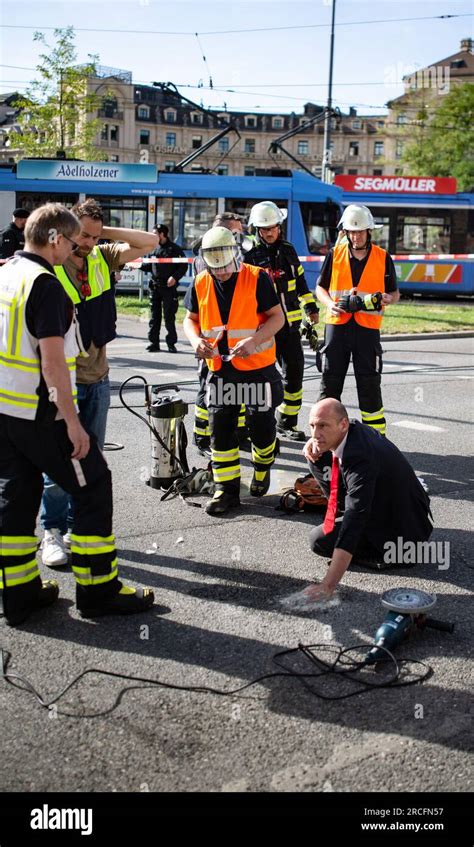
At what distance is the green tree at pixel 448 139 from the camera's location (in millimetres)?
49406

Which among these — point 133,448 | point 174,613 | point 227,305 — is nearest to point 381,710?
point 174,613

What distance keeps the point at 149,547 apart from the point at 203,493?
130cm

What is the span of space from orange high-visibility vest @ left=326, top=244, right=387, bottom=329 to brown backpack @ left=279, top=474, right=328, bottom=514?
1.66 metres

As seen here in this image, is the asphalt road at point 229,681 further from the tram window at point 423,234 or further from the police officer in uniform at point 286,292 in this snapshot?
the tram window at point 423,234

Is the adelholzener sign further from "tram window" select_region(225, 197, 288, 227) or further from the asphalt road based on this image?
the asphalt road

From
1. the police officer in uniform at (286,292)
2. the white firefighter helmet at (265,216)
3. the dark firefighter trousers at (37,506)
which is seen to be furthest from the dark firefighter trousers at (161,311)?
the dark firefighter trousers at (37,506)

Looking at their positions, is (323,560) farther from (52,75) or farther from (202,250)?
(52,75)

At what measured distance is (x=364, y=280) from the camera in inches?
295

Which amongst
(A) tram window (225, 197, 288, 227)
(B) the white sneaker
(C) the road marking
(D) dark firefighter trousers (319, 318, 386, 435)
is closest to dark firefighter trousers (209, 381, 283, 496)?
(D) dark firefighter trousers (319, 318, 386, 435)

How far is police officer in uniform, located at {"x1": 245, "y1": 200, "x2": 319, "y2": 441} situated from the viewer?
26.9ft

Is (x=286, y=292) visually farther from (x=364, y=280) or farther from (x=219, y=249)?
(x=219, y=249)

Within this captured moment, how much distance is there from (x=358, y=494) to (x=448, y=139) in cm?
4935

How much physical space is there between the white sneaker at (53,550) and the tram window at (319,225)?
19.2 m

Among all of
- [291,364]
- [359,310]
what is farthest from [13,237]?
[359,310]
